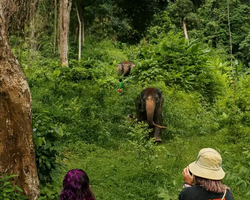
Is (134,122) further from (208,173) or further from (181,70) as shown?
(208,173)

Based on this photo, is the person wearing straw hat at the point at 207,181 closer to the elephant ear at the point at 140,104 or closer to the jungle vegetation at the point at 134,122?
the jungle vegetation at the point at 134,122

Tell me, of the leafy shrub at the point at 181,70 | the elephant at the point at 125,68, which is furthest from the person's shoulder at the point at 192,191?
the elephant at the point at 125,68

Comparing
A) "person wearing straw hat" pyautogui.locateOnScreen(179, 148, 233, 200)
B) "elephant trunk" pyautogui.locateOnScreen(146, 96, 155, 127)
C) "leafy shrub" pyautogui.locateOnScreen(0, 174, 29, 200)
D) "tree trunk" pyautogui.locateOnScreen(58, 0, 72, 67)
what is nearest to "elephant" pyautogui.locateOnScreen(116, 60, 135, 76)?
"tree trunk" pyautogui.locateOnScreen(58, 0, 72, 67)

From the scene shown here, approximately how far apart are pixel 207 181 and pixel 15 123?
2.15 metres

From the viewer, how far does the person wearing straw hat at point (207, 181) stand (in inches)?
107

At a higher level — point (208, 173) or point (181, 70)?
point (208, 173)

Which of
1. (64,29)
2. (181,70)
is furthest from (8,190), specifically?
(64,29)

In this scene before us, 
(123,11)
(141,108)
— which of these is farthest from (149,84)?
(123,11)

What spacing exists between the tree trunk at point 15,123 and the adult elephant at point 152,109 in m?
4.83

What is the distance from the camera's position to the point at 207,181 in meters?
2.76

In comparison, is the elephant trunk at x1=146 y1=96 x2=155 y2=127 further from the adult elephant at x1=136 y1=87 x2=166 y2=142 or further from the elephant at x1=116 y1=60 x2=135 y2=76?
the elephant at x1=116 y1=60 x2=135 y2=76

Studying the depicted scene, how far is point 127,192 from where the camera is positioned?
5590 mm

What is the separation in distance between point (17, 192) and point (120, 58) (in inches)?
692

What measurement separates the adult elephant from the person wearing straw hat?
571cm
